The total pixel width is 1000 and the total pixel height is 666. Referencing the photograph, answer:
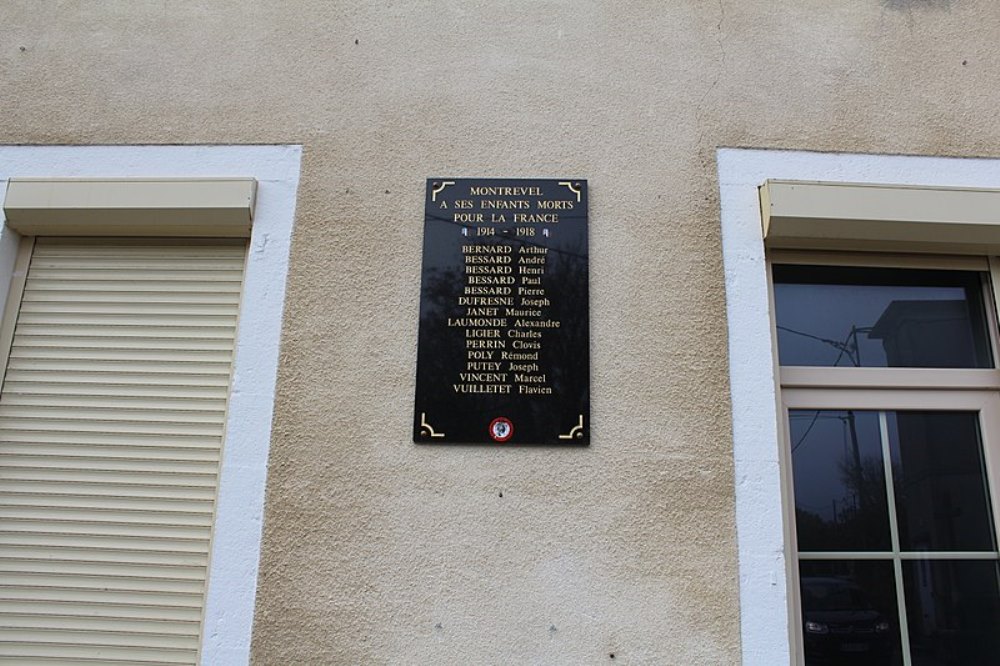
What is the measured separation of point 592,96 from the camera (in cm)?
312

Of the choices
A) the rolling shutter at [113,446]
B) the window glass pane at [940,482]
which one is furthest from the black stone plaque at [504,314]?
the window glass pane at [940,482]

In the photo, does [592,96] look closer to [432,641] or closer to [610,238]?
[610,238]

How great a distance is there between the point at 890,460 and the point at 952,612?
58 cm

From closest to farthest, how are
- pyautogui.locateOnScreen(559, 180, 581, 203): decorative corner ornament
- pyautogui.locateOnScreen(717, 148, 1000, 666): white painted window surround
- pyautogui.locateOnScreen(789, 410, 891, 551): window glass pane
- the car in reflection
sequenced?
pyautogui.locateOnScreen(717, 148, 1000, 666): white painted window surround < the car in reflection < pyautogui.locateOnScreen(789, 410, 891, 551): window glass pane < pyautogui.locateOnScreen(559, 180, 581, 203): decorative corner ornament

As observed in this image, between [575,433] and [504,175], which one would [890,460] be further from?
[504,175]

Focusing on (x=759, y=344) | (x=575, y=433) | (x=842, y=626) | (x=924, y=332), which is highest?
(x=924, y=332)

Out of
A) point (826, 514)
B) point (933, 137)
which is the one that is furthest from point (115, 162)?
point (933, 137)

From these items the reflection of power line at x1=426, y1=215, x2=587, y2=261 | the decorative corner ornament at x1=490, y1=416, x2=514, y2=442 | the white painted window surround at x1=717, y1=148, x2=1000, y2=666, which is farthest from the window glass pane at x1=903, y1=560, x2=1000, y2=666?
the reflection of power line at x1=426, y1=215, x2=587, y2=261

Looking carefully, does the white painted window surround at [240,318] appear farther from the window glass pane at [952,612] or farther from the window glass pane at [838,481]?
the window glass pane at [952,612]

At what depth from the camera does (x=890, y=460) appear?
2898 millimetres

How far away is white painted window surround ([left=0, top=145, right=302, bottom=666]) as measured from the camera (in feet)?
8.59

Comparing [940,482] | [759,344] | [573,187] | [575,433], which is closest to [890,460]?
[940,482]

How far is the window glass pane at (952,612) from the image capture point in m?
2.72

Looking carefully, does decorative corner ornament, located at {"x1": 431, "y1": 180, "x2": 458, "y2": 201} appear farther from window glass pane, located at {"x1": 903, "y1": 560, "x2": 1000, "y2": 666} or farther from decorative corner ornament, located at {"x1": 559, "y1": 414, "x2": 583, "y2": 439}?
window glass pane, located at {"x1": 903, "y1": 560, "x2": 1000, "y2": 666}
